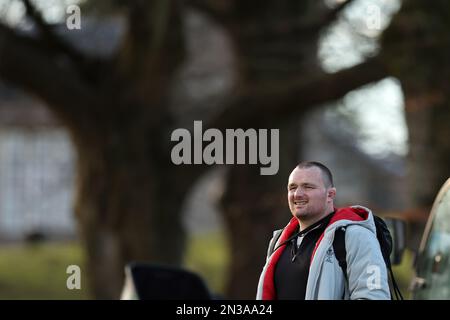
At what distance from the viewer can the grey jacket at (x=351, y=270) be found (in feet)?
15.7

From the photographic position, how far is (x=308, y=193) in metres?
4.92

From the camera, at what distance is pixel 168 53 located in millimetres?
16594

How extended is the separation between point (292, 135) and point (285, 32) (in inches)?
60.0

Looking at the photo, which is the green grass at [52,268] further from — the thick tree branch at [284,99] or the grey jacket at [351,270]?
the grey jacket at [351,270]

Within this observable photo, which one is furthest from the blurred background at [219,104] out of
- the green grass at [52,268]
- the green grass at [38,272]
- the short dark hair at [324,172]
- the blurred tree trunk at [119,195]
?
the green grass at [38,272]

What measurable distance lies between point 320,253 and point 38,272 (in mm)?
26973

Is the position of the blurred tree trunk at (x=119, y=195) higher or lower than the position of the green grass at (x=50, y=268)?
higher

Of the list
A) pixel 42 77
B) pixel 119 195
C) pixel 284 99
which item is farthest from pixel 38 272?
pixel 284 99

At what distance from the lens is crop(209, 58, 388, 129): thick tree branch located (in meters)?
15.6

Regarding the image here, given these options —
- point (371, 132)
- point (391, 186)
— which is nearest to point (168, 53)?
point (371, 132)

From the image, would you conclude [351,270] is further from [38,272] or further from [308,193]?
[38,272]

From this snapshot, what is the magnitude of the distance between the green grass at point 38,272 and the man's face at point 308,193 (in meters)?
21.6

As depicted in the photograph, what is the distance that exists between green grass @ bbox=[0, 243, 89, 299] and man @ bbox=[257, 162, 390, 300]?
21.5 metres

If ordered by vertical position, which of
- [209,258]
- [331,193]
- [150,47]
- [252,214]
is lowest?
[209,258]
